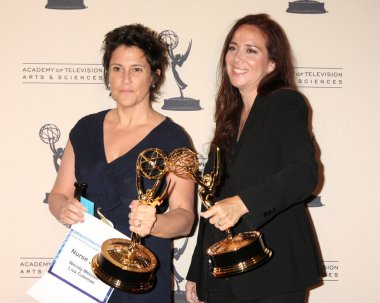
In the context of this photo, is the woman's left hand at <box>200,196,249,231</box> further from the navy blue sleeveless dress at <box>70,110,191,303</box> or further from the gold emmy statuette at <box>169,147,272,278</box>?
the navy blue sleeveless dress at <box>70,110,191,303</box>

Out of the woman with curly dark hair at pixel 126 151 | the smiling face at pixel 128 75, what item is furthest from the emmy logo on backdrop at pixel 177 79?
the smiling face at pixel 128 75

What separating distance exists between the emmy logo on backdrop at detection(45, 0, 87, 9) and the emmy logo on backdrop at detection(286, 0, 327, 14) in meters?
0.90

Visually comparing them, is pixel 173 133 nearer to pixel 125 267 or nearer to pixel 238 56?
pixel 238 56

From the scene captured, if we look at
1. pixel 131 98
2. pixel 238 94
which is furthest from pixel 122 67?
pixel 238 94

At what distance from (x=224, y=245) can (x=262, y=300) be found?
0.96 feet

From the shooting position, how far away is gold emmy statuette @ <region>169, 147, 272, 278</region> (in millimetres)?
1315

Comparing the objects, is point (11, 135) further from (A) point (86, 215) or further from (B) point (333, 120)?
(B) point (333, 120)

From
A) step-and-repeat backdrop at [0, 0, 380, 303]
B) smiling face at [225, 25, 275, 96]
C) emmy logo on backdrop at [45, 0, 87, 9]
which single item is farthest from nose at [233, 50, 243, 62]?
emmy logo on backdrop at [45, 0, 87, 9]

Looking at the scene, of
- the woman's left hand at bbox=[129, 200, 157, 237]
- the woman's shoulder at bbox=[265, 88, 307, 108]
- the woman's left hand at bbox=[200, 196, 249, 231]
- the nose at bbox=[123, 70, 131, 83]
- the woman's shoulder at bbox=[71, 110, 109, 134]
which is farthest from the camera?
the woman's shoulder at bbox=[71, 110, 109, 134]

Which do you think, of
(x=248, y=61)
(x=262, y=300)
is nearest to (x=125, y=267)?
(x=262, y=300)

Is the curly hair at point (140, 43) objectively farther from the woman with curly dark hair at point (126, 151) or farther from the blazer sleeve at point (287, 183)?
the blazer sleeve at point (287, 183)

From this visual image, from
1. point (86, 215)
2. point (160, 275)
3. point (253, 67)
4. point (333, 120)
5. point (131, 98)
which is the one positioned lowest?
point (160, 275)

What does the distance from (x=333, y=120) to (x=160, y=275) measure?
3.48ft

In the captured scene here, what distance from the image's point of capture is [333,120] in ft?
7.72
